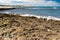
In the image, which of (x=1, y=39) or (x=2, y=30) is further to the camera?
(x=2, y=30)

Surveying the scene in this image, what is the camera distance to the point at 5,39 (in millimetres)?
7648

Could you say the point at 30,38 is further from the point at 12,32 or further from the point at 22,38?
the point at 12,32

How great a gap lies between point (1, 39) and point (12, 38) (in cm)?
45

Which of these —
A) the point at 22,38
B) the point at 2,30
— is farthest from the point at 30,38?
the point at 2,30

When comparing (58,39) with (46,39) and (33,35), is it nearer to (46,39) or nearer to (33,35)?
(46,39)

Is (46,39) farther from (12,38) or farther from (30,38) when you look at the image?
(12,38)

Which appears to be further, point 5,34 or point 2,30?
point 2,30

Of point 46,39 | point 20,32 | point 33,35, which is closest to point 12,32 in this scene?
point 20,32

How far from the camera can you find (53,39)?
7.91 m

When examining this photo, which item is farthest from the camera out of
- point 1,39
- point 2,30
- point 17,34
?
point 2,30

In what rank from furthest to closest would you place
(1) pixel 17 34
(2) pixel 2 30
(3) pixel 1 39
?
(2) pixel 2 30, (1) pixel 17 34, (3) pixel 1 39

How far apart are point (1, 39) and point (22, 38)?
2.76 feet

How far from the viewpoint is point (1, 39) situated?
300 inches

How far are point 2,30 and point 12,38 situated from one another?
151 cm
